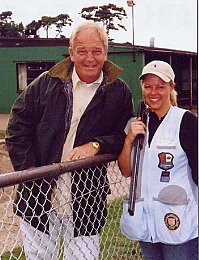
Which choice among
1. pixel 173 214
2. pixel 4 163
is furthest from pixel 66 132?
pixel 4 163

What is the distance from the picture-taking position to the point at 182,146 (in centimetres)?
265

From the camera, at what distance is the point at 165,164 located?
2.68m

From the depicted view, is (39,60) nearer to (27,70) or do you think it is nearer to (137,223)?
(27,70)

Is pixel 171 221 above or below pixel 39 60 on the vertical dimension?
below

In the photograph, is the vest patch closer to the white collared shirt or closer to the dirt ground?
the white collared shirt

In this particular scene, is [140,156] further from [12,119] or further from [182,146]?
[12,119]

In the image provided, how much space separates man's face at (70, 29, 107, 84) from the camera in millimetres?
2775

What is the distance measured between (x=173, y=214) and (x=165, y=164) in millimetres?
237

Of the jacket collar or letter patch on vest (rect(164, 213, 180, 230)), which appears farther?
the jacket collar

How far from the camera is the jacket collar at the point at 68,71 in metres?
2.86

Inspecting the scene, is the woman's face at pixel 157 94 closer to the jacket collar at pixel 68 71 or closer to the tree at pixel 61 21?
the jacket collar at pixel 68 71

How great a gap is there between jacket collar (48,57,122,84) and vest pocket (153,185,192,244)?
647 mm

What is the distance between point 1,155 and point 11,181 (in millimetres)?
9837

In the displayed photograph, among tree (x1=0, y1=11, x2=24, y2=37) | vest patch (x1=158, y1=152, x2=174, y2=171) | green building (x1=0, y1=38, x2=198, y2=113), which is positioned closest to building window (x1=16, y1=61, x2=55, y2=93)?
green building (x1=0, y1=38, x2=198, y2=113)
